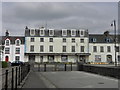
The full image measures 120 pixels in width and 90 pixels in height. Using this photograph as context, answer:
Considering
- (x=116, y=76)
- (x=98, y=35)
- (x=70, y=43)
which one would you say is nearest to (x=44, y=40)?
(x=70, y=43)

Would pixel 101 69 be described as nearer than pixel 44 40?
Yes

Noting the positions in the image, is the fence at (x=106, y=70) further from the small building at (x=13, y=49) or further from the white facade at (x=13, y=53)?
the small building at (x=13, y=49)

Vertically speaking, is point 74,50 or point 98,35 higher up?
point 98,35

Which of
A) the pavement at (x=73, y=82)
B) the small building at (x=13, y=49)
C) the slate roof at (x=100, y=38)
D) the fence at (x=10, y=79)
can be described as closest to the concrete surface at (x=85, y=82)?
the pavement at (x=73, y=82)

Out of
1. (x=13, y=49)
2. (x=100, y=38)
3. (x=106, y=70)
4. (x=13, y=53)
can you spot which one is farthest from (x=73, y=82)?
(x=100, y=38)

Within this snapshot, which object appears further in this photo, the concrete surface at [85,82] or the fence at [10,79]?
the concrete surface at [85,82]

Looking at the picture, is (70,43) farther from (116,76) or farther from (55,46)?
(116,76)

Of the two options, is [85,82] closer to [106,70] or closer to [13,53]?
[106,70]

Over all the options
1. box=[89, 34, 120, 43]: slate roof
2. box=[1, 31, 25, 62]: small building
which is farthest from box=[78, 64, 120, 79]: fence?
box=[89, 34, 120, 43]: slate roof

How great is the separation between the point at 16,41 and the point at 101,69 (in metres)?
50.1

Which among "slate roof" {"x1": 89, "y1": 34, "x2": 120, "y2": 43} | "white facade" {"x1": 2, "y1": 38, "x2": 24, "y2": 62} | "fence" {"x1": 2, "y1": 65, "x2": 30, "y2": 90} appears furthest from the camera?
"slate roof" {"x1": 89, "y1": 34, "x2": 120, "y2": 43}

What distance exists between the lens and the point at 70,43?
70.4 m

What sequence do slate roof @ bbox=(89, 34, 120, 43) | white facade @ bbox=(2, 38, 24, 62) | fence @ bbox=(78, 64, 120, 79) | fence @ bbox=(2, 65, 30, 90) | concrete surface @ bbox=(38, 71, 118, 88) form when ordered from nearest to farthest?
fence @ bbox=(2, 65, 30, 90) < concrete surface @ bbox=(38, 71, 118, 88) < fence @ bbox=(78, 64, 120, 79) < white facade @ bbox=(2, 38, 24, 62) < slate roof @ bbox=(89, 34, 120, 43)

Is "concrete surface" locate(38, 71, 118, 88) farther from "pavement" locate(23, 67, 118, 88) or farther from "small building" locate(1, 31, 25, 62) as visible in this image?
"small building" locate(1, 31, 25, 62)
